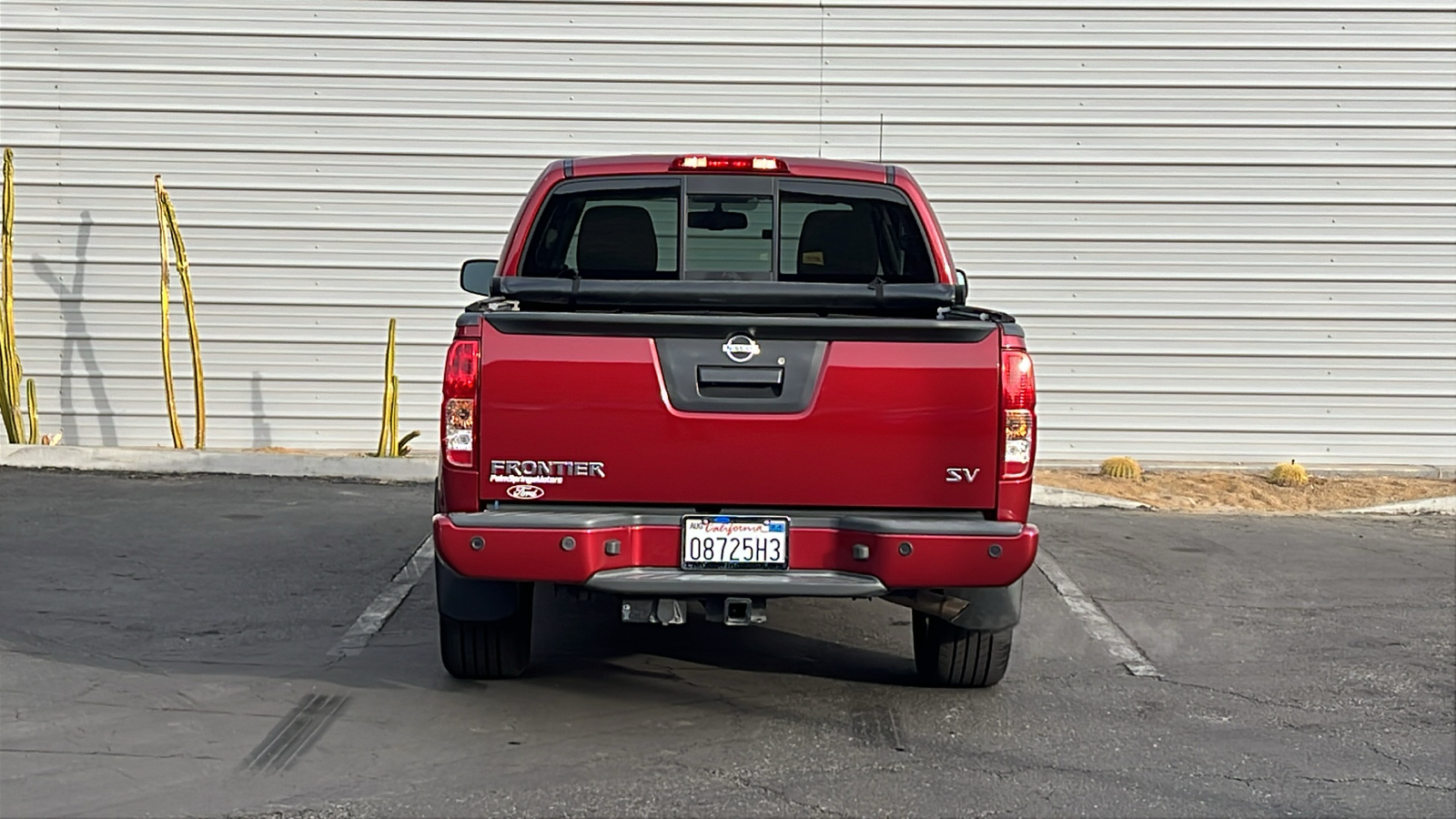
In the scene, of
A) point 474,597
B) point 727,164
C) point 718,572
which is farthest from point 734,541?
point 727,164

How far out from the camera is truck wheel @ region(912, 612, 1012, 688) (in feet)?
20.4

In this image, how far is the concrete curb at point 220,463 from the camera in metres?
12.0

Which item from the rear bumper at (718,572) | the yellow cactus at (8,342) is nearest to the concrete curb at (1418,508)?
the rear bumper at (718,572)

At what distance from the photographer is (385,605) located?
7.71 metres

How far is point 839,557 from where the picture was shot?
213 inches

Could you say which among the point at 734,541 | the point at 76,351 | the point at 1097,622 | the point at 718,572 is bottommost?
the point at 1097,622

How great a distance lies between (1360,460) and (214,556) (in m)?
9.15

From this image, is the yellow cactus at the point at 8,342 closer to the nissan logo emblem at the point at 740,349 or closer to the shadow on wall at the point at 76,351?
the shadow on wall at the point at 76,351

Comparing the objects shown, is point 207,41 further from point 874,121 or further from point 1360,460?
point 1360,460

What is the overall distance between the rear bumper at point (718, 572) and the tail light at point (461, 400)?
207 millimetres

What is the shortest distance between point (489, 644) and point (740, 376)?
1.52m

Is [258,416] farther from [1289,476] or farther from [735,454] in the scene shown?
[735,454]

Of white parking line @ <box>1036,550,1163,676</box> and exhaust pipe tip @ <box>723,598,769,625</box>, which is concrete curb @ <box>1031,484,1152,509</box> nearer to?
white parking line @ <box>1036,550,1163,676</box>

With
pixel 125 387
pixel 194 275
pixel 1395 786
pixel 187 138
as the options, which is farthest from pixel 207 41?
pixel 1395 786
